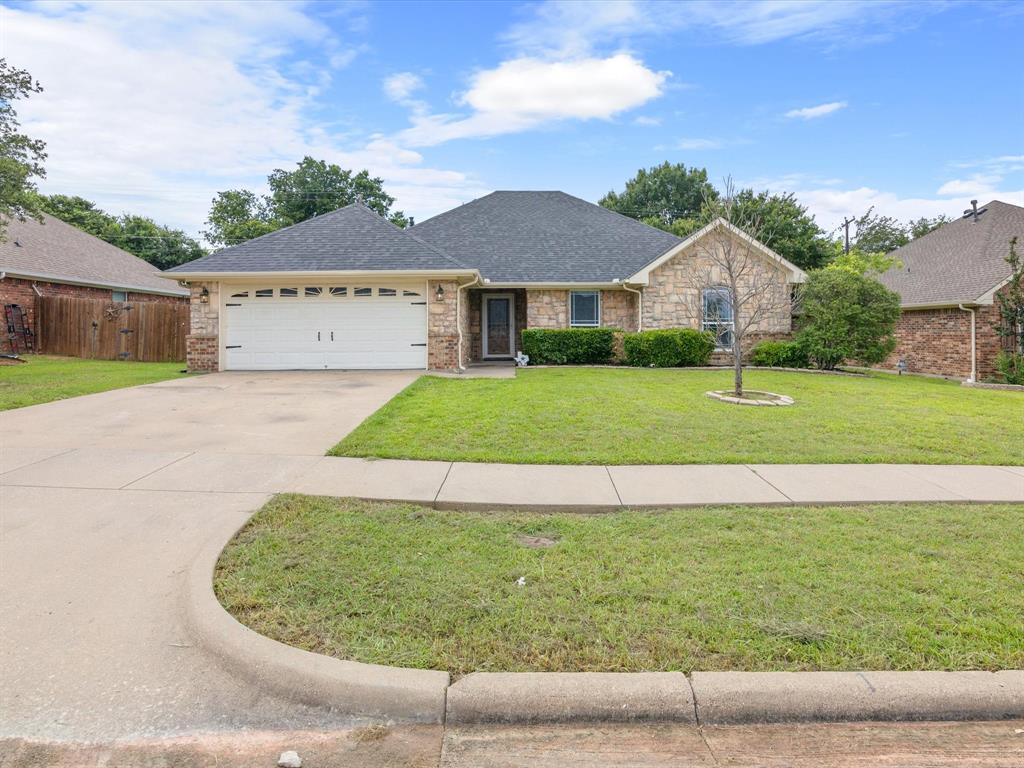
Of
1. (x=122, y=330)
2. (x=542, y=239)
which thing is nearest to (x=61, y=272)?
(x=122, y=330)

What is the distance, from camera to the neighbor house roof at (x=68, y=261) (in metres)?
20.9

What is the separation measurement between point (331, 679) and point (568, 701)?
105cm

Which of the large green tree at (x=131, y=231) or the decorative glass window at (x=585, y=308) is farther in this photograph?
the large green tree at (x=131, y=231)

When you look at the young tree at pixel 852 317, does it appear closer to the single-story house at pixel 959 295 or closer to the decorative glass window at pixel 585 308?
the single-story house at pixel 959 295

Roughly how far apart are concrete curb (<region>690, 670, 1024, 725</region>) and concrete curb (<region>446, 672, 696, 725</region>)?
0.12 m

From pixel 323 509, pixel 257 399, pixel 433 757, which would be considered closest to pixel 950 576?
pixel 433 757

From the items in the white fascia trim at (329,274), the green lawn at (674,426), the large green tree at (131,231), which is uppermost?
the large green tree at (131,231)

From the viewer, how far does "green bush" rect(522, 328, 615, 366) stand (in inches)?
707

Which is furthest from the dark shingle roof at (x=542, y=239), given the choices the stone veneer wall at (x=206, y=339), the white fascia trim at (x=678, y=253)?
the stone veneer wall at (x=206, y=339)

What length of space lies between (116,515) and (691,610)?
4428 millimetres

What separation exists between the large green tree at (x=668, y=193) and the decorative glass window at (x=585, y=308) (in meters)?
22.3

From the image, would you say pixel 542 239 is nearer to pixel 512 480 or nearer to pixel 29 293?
pixel 512 480

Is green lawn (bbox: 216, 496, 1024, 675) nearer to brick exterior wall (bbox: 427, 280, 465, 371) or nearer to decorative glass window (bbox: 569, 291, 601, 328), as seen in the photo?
brick exterior wall (bbox: 427, 280, 465, 371)

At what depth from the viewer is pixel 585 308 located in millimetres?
19250
